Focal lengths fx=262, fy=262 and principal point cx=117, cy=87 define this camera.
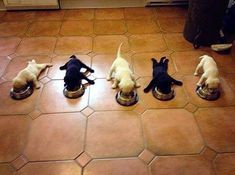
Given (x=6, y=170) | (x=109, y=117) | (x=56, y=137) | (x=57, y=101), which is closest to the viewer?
(x=6, y=170)

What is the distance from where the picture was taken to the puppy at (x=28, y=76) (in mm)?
1545

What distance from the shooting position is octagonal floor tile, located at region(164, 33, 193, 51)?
2.00 metres

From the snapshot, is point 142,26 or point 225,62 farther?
point 142,26

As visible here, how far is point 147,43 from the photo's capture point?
2057mm

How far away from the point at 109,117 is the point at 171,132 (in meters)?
0.35

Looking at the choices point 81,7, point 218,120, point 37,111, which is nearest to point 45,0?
point 81,7

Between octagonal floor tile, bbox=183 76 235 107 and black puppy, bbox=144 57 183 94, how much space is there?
0.07 m

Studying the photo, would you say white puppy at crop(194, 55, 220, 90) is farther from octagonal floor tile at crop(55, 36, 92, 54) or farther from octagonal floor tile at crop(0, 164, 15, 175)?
octagonal floor tile at crop(0, 164, 15, 175)

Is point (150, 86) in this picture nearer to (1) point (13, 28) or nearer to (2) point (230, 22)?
(2) point (230, 22)

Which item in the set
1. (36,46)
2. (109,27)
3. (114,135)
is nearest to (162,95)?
(114,135)

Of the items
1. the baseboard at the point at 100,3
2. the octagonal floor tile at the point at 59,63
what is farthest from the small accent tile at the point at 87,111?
the baseboard at the point at 100,3

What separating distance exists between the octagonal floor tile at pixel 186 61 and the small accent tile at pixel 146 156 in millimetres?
694

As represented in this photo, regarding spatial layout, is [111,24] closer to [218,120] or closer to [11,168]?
[218,120]

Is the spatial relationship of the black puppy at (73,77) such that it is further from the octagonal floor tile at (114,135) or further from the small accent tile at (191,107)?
the small accent tile at (191,107)
